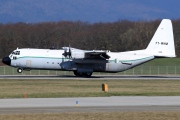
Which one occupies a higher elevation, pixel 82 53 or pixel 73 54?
pixel 82 53

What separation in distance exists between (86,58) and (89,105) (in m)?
34.7

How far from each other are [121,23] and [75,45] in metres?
30.6

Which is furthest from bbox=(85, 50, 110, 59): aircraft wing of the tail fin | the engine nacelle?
the tail fin

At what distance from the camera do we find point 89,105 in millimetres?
27500

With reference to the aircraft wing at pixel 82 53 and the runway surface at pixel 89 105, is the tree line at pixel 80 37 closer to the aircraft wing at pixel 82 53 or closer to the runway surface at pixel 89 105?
the aircraft wing at pixel 82 53

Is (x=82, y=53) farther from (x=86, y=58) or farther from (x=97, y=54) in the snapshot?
(x=97, y=54)

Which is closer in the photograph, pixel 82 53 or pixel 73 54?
pixel 73 54

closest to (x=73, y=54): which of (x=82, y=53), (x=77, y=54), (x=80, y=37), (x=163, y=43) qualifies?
(x=77, y=54)

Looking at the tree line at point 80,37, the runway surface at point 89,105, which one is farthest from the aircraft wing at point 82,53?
the tree line at point 80,37

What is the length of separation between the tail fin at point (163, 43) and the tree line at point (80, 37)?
4788cm

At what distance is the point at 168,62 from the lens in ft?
337

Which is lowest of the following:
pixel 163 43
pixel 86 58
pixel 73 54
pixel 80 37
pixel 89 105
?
pixel 89 105

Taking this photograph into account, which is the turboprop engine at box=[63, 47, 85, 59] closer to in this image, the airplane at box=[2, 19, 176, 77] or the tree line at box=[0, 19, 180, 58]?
the airplane at box=[2, 19, 176, 77]

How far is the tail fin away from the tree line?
47.9 metres
